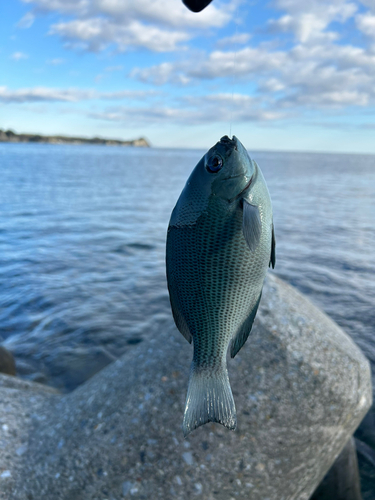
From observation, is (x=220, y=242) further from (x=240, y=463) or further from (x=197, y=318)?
(x=240, y=463)

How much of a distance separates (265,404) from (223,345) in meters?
1.74

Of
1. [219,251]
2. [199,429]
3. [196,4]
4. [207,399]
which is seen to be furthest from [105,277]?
[196,4]

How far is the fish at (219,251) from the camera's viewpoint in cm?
188

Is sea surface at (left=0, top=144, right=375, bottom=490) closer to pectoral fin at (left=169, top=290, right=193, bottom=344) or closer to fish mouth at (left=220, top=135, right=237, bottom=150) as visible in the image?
pectoral fin at (left=169, top=290, right=193, bottom=344)

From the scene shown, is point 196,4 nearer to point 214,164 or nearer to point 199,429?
point 214,164

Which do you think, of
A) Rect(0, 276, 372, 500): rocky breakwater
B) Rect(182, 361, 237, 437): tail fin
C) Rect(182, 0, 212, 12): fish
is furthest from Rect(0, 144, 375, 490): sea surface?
Rect(182, 0, 212, 12): fish

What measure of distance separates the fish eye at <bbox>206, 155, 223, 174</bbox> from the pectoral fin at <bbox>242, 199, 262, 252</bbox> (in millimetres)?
227

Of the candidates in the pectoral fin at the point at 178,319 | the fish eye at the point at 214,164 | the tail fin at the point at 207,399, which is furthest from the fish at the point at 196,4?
the tail fin at the point at 207,399

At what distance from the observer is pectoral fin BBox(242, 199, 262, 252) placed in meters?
1.78

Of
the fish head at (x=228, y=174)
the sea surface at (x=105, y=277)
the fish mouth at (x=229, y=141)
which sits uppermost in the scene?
the fish mouth at (x=229, y=141)

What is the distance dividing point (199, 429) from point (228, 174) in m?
2.39

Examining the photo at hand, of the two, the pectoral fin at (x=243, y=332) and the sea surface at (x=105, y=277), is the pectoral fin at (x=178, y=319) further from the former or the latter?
the sea surface at (x=105, y=277)

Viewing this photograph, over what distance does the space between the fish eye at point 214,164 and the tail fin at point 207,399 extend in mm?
988

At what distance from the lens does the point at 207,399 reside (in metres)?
2.07
